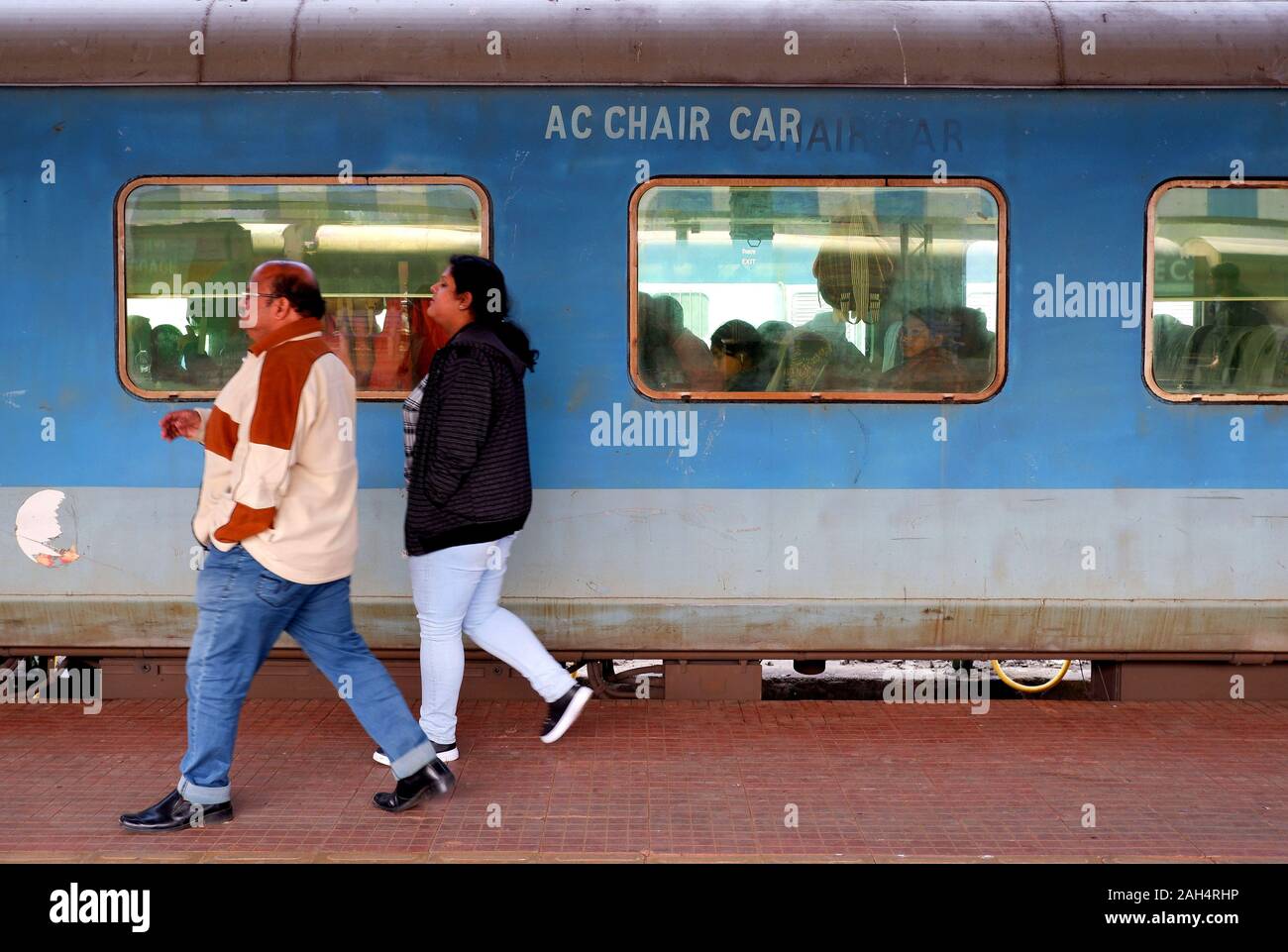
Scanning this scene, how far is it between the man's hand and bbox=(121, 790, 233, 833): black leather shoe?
126 cm

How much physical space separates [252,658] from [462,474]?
40.2 inches

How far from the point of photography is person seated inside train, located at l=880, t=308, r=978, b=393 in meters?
5.62

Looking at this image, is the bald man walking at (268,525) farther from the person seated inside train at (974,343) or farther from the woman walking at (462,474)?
the person seated inside train at (974,343)

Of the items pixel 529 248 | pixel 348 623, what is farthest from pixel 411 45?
pixel 348 623

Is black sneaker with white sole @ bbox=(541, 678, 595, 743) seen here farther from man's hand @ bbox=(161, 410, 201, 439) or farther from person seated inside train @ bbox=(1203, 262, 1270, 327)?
person seated inside train @ bbox=(1203, 262, 1270, 327)

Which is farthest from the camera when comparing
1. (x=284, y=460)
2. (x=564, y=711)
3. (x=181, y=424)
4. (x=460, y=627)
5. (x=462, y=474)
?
(x=564, y=711)

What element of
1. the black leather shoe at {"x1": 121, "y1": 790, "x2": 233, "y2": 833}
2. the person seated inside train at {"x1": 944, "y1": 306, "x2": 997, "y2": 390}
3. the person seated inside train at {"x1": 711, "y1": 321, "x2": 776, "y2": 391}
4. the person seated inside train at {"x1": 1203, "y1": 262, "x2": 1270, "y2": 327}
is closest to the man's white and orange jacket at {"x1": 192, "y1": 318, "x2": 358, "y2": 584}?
the black leather shoe at {"x1": 121, "y1": 790, "x2": 233, "y2": 833}

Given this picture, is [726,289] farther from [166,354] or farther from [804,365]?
[166,354]

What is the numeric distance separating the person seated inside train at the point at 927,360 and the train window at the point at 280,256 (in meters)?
1.87

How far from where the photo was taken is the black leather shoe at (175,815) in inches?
176

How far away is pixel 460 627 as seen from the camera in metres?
5.13

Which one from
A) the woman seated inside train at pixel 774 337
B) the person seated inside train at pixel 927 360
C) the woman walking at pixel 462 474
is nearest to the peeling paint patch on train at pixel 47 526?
the woman walking at pixel 462 474

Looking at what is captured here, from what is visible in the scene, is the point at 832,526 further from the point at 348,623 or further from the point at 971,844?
the point at 348,623

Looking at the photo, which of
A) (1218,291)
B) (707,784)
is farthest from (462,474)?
(1218,291)
